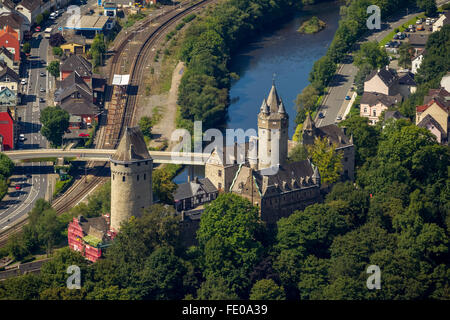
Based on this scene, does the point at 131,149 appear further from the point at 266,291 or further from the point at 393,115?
the point at 393,115

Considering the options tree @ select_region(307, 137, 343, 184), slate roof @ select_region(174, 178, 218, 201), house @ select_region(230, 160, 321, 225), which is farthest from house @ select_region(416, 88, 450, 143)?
slate roof @ select_region(174, 178, 218, 201)

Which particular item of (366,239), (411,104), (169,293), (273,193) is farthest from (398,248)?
(411,104)

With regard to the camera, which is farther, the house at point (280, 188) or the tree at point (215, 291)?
the house at point (280, 188)

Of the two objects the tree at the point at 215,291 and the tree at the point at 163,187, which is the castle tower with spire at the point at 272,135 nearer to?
the tree at the point at 163,187

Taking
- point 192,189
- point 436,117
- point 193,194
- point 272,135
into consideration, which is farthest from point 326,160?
point 436,117

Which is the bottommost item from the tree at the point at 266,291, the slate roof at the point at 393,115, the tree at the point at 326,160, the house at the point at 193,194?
the tree at the point at 266,291

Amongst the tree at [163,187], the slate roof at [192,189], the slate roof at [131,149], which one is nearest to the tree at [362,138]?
the slate roof at [192,189]
